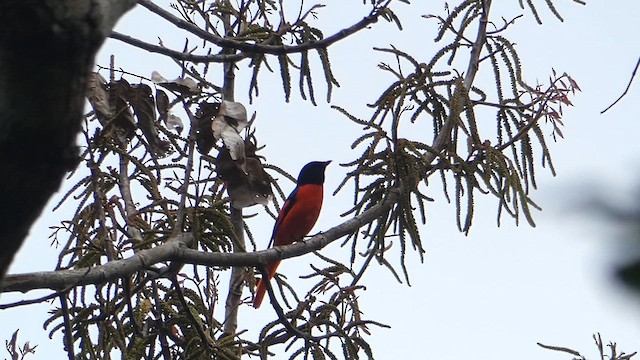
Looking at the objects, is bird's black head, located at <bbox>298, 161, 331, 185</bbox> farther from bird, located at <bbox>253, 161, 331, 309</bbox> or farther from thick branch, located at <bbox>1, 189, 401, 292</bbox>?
thick branch, located at <bbox>1, 189, 401, 292</bbox>

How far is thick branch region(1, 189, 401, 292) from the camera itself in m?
2.52

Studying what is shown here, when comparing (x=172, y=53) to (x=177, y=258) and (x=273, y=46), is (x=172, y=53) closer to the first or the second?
(x=273, y=46)

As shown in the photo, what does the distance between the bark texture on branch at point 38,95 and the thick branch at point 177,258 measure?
137 cm

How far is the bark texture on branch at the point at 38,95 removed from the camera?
0.97m

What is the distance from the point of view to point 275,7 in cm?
462

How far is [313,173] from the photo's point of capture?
6.93 metres

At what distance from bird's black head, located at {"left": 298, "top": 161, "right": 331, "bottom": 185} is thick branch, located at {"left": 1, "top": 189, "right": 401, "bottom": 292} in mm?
3086

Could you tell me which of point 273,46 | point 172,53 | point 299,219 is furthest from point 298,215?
point 273,46

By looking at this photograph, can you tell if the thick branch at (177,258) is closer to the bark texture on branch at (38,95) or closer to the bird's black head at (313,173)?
the bark texture on branch at (38,95)

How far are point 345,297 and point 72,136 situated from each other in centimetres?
287

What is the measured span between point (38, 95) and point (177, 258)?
6.64 ft

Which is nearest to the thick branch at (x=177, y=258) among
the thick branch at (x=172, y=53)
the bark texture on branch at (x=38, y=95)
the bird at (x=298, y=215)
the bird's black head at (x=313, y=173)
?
the thick branch at (x=172, y=53)

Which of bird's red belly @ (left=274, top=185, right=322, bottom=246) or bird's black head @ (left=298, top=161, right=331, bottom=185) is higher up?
bird's black head @ (left=298, top=161, right=331, bottom=185)

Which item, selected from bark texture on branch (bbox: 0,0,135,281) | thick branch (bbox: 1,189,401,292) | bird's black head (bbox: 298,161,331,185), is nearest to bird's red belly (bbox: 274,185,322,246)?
bird's black head (bbox: 298,161,331,185)
